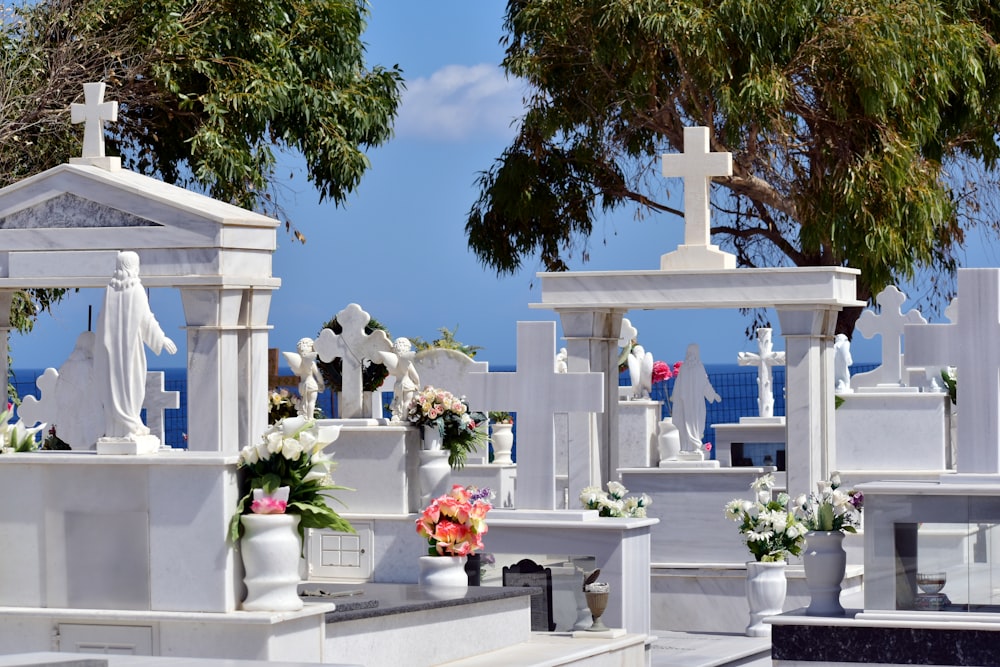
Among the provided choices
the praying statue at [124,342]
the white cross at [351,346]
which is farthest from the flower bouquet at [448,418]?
the praying statue at [124,342]

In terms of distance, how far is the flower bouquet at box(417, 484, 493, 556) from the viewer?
11.0 m

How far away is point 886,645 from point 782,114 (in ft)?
51.5

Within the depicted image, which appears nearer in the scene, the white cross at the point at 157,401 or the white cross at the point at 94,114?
the white cross at the point at 94,114

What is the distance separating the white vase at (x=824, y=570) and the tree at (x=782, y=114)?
534 inches

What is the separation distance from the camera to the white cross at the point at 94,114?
1466cm

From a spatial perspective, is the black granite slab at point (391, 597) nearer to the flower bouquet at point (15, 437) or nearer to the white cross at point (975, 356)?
the flower bouquet at point (15, 437)

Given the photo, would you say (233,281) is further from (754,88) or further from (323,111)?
(754,88)

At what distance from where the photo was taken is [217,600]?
921cm

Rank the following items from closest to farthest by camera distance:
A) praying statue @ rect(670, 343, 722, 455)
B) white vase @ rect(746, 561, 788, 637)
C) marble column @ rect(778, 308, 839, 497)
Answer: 1. white vase @ rect(746, 561, 788, 637)
2. marble column @ rect(778, 308, 839, 497)
3. praying statue @ rect(670, 343, 722, 455)

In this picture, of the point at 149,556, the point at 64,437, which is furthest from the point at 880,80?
the point at 149,556

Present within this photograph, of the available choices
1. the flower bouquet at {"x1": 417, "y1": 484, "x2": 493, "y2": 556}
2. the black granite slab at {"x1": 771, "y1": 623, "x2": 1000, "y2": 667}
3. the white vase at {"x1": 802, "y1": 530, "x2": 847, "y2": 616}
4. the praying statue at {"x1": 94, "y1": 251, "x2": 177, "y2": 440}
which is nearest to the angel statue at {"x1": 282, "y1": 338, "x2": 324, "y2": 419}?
the flower bouquet at {"x1": 417, "y1": 484, "x2": 493, "y2": 556}

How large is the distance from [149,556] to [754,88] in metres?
16.6

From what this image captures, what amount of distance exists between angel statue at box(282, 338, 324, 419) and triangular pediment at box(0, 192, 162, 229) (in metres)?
3.17

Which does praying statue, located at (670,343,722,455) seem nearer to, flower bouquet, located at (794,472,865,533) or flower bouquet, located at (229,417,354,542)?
flower bouquet, located at (794,472,865,533)
